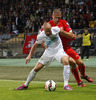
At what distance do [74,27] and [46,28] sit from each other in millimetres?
15622

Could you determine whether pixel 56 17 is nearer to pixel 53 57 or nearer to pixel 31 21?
pixel 53 57

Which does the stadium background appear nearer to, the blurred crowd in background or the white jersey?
the blurred crowd in background

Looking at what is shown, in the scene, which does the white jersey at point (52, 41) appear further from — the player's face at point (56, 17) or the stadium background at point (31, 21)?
the stadium background at point (31, 21)

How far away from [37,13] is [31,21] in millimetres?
1065

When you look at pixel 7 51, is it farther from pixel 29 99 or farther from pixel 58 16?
pixel 29 99

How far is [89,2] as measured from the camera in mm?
24312

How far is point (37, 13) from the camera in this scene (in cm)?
2762

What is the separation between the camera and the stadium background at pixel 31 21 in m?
20.8

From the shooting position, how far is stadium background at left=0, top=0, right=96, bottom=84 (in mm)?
20828

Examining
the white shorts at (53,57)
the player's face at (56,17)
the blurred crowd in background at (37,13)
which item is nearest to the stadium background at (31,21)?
the blurred crowd in background at (37,13)

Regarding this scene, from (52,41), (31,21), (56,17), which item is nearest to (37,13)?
(31,21)

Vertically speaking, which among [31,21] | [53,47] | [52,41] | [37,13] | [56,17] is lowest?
[31,21]

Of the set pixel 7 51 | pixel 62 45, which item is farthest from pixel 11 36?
pixel 62 45

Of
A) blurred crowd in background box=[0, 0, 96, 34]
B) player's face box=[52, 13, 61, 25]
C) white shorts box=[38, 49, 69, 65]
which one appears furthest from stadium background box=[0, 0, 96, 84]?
white shorts box=[38, 49, 69, 65]
